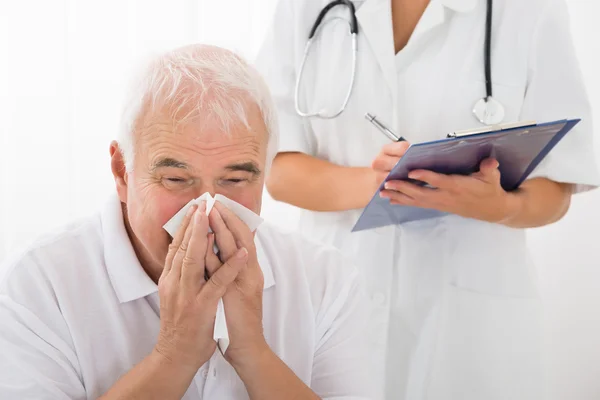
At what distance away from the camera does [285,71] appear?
5.42ft

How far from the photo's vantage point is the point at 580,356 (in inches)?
84.1

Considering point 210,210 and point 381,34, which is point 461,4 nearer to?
point 381,34

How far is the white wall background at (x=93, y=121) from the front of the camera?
2.14m

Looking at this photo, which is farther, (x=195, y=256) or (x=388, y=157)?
(x=388, y=157)

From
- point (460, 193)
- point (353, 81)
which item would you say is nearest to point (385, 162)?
point (460, 193)

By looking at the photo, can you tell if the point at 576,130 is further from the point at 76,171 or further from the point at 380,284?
the point at 76,171

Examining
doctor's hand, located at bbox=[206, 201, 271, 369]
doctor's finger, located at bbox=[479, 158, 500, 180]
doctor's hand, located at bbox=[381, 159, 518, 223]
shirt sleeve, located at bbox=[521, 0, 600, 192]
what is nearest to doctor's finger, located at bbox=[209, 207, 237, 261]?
doctor's hand, located at bbox=[206, 201, 271, 369]

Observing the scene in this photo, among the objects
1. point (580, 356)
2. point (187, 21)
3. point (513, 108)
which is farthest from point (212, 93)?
point (580, 356)

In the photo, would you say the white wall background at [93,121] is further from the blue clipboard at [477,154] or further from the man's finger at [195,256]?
the man's finger at [195,256]

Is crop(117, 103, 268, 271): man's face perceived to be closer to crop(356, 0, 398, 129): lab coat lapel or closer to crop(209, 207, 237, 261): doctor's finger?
crop(209, 207, 237, 261): doctor's finger

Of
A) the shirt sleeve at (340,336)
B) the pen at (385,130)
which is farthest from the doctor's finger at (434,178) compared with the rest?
the shirt sleeve at (340,336)

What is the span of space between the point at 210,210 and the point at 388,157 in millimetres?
442

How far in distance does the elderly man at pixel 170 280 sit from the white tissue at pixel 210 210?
14 mm

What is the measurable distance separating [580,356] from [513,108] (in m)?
1.01
